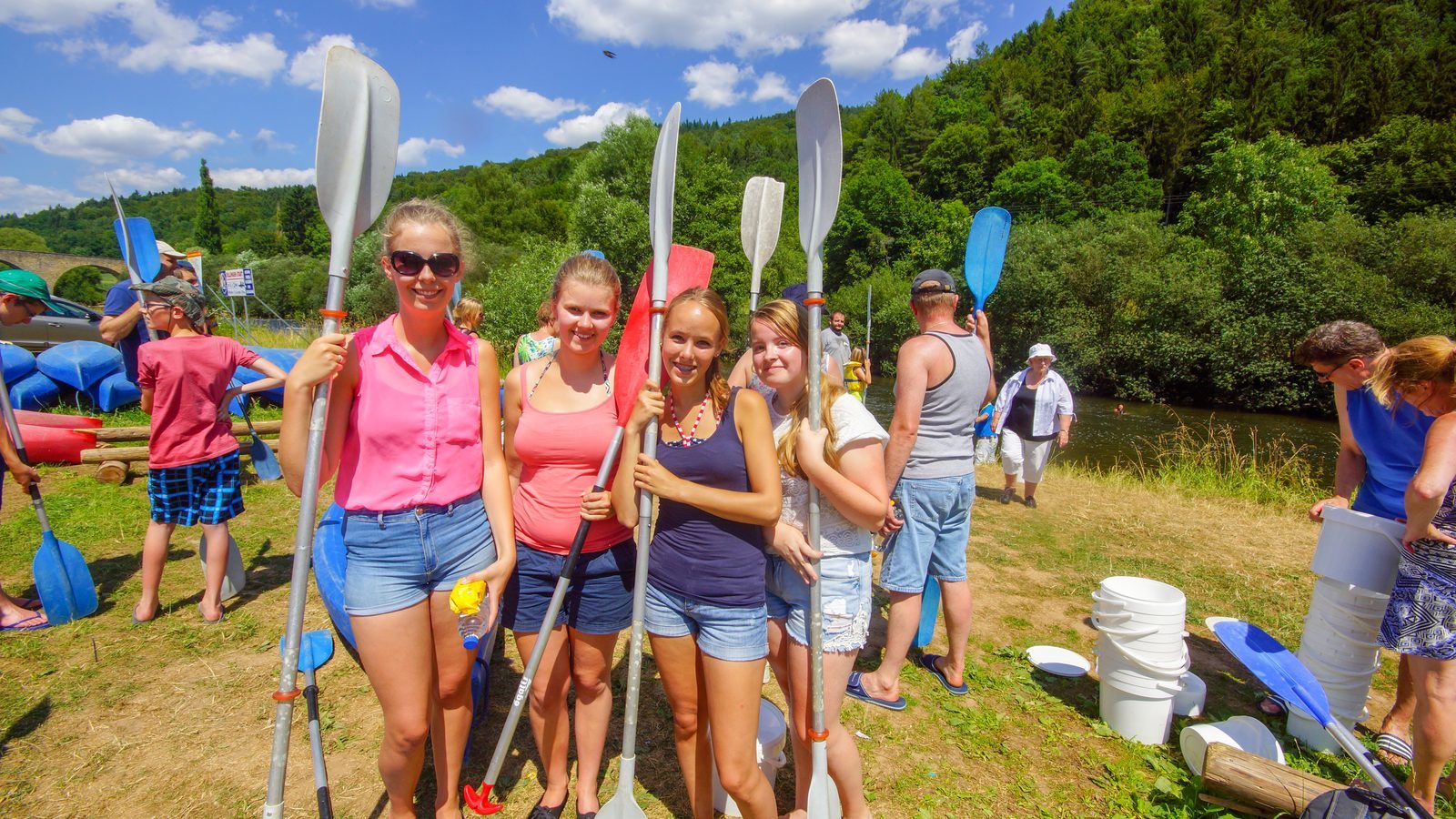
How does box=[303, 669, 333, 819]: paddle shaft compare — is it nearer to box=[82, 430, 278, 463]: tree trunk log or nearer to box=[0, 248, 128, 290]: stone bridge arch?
box=[82, 430, 278, 463]: tree trunk log

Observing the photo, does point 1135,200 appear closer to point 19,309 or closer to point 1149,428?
point 1149,428

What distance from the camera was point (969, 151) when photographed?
53.8 metres

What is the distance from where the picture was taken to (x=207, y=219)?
221 feet

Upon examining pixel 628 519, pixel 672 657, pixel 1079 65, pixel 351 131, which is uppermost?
pixel 1079 65

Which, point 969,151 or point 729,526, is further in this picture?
point 969,151

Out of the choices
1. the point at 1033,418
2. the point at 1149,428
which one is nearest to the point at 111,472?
the point at 1033,418

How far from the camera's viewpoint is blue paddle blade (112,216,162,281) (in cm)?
529

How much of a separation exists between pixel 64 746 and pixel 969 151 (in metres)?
60.9

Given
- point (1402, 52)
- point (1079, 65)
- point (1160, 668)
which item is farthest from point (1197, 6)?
point (1160, 668)

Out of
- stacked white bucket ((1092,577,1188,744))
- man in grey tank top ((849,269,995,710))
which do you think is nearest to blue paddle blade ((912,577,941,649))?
man in grey tank top ((849,269,995,710))

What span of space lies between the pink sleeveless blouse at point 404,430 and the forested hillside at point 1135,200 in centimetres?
466

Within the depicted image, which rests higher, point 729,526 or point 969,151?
point 969,151

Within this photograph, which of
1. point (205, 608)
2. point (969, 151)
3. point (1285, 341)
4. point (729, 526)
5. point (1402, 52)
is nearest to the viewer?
point (729, 526)

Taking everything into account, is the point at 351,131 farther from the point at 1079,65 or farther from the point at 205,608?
the point at 1079,65
